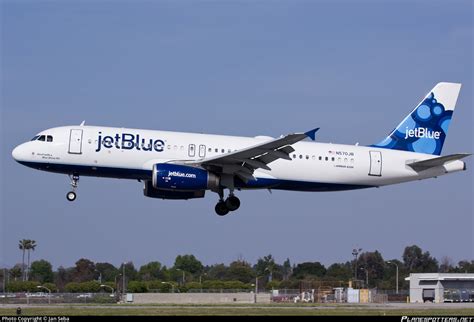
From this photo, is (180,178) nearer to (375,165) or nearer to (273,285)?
(375,165)

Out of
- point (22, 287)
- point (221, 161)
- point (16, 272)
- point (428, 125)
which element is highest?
point (428, 125)

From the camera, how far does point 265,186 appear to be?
52.8 meters

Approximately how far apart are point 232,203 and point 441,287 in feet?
97.6

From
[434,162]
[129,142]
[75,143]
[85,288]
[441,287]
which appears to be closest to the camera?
[75,143]

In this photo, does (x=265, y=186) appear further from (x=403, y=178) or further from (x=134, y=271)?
(x=134, y=271)

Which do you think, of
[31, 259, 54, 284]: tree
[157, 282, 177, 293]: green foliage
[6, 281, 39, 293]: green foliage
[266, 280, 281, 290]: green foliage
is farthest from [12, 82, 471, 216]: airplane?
Answer: [31, 259, 54, 284]: tree

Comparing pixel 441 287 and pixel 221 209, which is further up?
pixel 221 209

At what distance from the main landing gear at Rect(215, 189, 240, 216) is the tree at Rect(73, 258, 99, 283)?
141 feet

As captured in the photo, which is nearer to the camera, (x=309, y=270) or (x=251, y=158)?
(x=251, y=158)

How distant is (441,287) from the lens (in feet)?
250

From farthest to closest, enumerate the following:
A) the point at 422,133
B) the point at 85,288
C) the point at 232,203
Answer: the point at 85,288
the point at 422,133
the point at 232,203

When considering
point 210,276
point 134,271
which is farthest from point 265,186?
point 210,276

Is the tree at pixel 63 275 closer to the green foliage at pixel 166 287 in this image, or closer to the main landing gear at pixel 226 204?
the green foliage at pixel 166 287

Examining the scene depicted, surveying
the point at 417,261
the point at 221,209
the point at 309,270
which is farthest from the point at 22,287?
the point at 417,261
